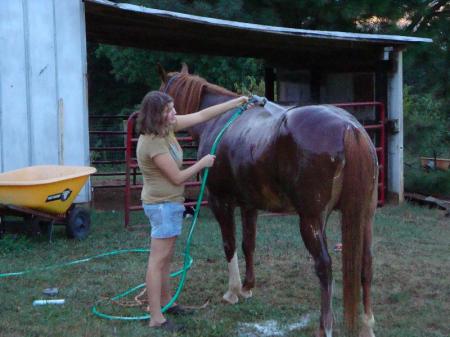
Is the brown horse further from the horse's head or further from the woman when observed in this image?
the horse's head

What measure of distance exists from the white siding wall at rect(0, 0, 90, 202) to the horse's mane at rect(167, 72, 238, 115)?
7.99ft

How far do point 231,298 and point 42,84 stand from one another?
391 centimetres

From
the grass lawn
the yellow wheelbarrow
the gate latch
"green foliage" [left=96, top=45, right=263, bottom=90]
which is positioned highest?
"green foliage" [left=96, top=45, right=263, bottom=90]

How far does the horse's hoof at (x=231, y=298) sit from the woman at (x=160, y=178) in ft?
2.41

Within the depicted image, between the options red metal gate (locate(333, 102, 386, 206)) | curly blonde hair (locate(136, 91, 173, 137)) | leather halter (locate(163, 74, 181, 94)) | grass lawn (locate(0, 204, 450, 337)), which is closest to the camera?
curly blonde hair (locate(136, 91, 173, 137))

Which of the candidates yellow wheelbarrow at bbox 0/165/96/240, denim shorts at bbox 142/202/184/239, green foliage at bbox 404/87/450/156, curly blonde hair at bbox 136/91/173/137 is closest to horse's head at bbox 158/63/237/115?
curly blonde hair at bbox 136/91/173/137

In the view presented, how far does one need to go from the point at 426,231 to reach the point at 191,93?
3838 millimetres

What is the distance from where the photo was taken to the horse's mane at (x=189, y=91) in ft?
18.2

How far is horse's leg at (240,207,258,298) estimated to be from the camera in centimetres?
510

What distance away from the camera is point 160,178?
13.9ft

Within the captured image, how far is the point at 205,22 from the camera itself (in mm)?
8023

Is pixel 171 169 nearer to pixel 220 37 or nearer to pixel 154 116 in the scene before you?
pixel 154 116

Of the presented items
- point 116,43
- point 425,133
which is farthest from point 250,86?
point 116,43

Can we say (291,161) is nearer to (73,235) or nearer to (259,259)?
(259,259)
